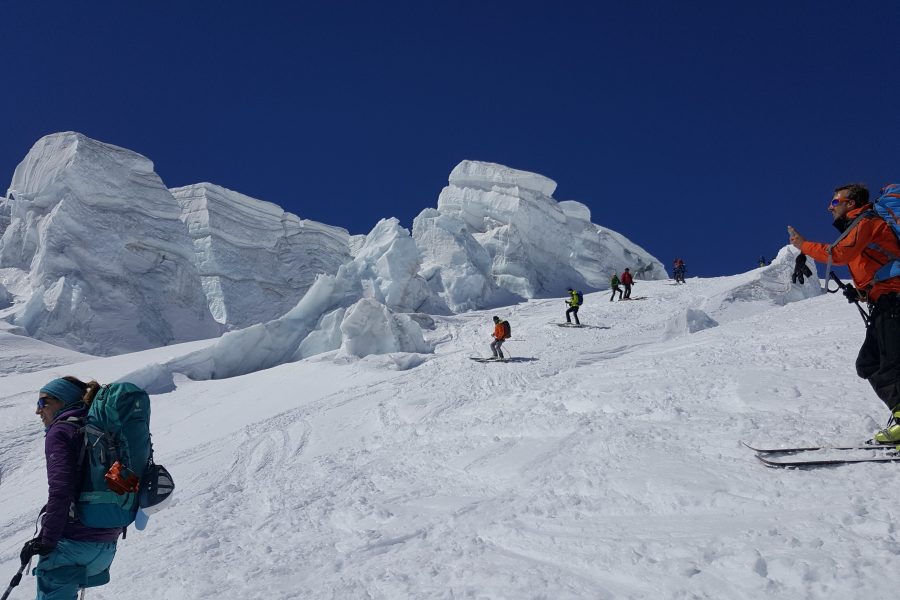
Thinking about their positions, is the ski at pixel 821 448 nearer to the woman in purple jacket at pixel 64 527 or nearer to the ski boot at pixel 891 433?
the ski boot at pixel 891 433

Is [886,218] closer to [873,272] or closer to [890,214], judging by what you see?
[890,214]

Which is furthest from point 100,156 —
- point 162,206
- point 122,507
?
point 122,507

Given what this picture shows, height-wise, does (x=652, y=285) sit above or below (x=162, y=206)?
below

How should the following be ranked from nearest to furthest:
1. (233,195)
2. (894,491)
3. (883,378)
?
(894,491) < (883,378) < (233,195)

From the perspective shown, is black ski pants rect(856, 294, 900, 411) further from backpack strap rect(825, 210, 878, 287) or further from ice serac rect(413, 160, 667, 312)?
ice serac rect(413, 160, 667, 312)

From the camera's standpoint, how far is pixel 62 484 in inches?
111

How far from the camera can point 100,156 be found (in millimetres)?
35250

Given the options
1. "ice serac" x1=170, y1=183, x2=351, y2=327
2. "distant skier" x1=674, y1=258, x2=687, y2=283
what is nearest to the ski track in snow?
"distant skier" x1=674, y1=258, x2=687, y2=283

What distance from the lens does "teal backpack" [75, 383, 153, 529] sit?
2904 millimetres

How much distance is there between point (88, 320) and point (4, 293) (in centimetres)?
505

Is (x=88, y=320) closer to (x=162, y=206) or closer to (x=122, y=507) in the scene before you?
(x=162, y=206)

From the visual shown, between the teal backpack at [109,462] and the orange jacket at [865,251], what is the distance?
4276mm

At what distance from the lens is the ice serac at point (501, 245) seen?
36.4 meters

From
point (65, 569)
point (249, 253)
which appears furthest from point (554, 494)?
point (249, 253)
